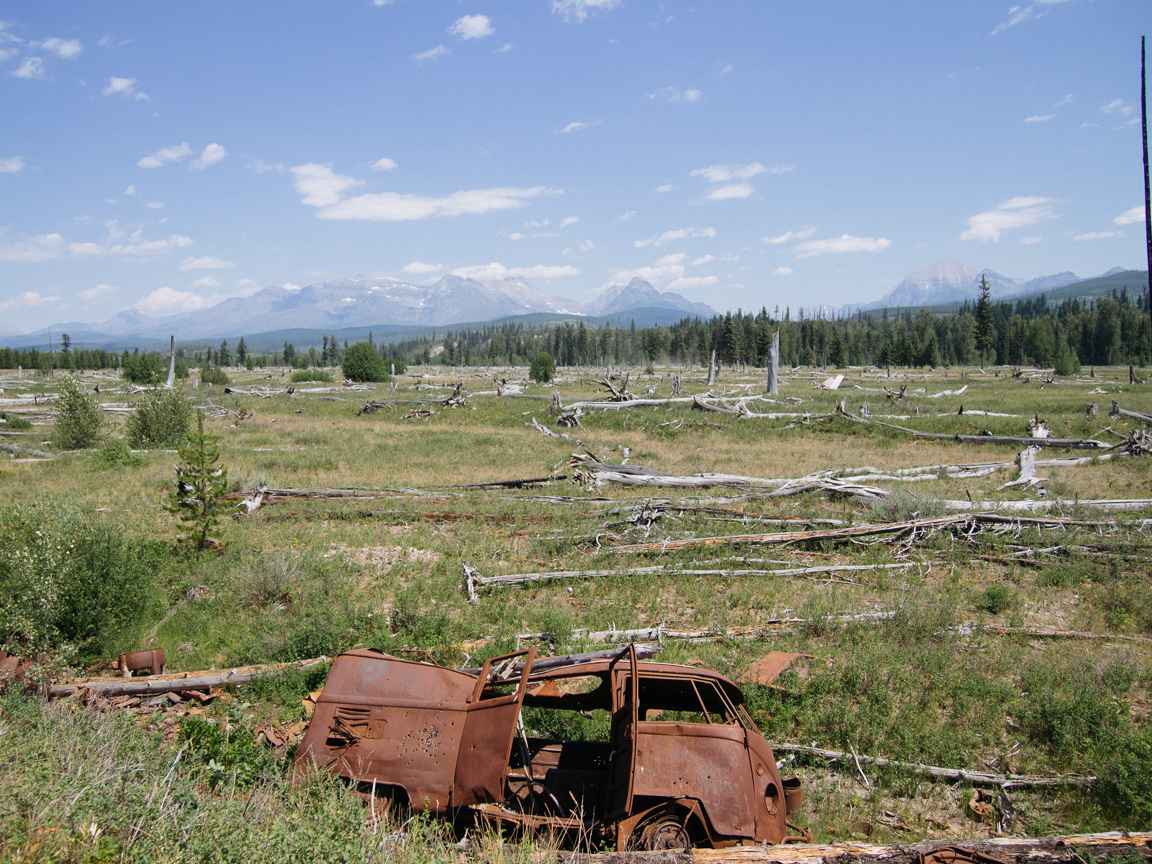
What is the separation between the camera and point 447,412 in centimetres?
4000

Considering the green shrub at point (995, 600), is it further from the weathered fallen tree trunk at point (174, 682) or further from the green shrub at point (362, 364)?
the green shrub at point (362, 364)

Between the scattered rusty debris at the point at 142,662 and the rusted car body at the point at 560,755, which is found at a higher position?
the rusted car body at the point at 560,755

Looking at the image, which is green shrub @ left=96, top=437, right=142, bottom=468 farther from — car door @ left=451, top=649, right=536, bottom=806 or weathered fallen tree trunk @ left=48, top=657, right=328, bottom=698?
car door @ left=451, top=649, right=536, bottom=806

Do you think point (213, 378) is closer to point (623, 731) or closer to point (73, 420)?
point (73, 420)

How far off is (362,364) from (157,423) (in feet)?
140

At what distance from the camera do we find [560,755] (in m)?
6.36

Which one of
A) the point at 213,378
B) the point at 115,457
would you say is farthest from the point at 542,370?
the point at 115,457

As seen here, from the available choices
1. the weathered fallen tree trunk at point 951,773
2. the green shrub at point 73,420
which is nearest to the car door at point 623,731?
the weathered fallen tree trunk at point 951,773

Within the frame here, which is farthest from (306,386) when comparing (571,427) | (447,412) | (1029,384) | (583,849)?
(583,849)

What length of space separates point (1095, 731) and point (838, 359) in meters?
107

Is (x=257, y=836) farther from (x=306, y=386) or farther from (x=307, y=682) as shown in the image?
(x=306, y=386)

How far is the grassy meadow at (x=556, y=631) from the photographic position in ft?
15.8

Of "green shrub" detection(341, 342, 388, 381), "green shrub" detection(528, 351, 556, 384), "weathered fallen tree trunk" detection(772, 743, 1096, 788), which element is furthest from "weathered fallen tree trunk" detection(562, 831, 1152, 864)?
"green shrub" detection(341, 342, 388, 381)

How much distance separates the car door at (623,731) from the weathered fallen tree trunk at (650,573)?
19.8 feet
